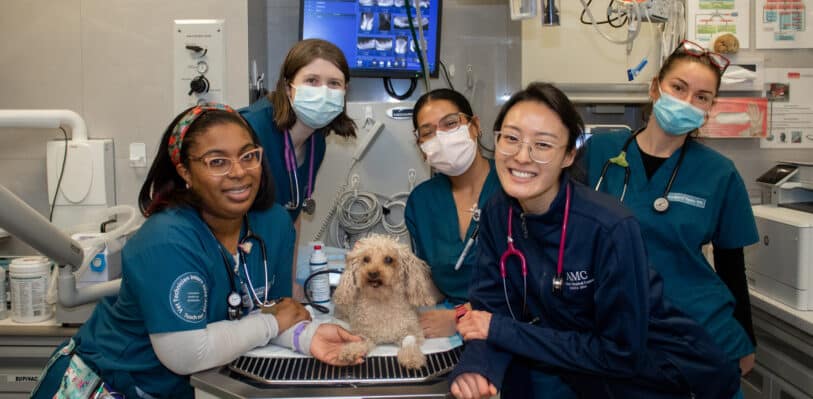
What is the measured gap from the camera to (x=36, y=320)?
2135 millimetres

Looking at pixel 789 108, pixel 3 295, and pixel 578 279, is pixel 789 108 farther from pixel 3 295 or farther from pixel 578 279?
pixel 3 295

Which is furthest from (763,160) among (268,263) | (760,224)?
(268,263)

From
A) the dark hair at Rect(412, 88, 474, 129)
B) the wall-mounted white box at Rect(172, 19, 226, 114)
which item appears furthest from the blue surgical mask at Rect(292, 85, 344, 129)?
the wall-mounted white box at Rect(172, 19, 226, 114)

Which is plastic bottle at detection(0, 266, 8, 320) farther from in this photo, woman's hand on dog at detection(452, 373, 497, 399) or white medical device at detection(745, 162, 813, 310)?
white medical device at detection(745, 162, 813, 310)

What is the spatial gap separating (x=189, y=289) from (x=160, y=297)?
0.06 metres

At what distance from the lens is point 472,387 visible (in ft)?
3.96

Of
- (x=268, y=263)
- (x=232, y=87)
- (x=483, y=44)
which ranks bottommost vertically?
(x=268, y=263)

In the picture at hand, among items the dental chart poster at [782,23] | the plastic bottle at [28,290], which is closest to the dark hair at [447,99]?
the plastic bottle at [28,290]

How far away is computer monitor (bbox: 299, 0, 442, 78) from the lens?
2793mm

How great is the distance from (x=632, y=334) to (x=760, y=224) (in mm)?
1230

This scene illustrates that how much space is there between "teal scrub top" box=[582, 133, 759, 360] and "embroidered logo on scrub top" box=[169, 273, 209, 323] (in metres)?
1.11

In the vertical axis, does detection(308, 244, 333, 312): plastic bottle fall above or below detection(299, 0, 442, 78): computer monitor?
below

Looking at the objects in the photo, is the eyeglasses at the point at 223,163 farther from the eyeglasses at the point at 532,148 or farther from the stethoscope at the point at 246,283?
the eyeglasses at the point at 532,148

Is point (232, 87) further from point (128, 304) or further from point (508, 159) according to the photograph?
point (508, 159)
